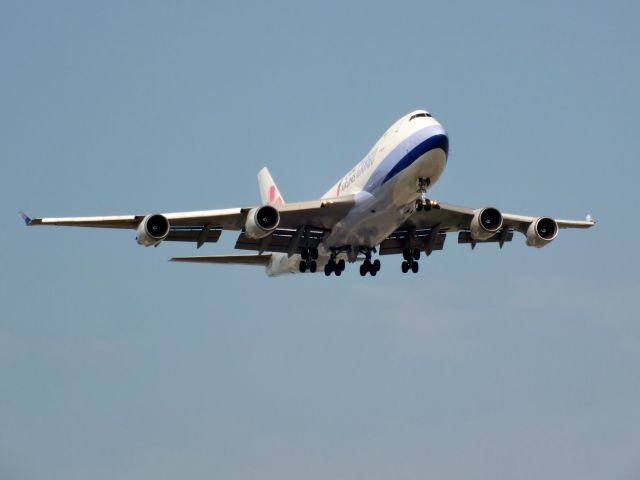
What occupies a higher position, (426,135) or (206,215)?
(426,135)

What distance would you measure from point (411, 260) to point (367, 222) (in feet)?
18.8

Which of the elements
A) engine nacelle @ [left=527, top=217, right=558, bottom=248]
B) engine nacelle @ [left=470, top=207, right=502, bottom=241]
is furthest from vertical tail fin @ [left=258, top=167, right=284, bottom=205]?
engine nacelle @ [left=527, top=217, right=558, bottom=248]

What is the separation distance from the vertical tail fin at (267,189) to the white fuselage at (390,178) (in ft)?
40.5

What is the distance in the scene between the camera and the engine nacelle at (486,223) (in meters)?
53.6

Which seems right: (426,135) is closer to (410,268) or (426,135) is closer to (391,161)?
(391,161)

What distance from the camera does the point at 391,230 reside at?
5184 centimetres

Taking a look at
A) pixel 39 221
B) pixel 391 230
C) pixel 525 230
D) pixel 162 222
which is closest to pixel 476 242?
pixel 525 230

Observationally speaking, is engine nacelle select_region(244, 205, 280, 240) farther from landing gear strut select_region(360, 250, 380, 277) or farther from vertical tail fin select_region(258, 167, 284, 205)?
vertical tail fin select_region(258, 167, 284, 205)

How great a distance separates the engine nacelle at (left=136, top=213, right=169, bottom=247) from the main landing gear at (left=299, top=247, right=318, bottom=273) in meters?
7.88

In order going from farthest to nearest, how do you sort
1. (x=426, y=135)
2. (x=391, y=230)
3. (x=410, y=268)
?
(x=410, y=268)
(x=391, y=230)
(x=426, y=135)

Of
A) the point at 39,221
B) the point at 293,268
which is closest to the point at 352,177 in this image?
the point at 293,268

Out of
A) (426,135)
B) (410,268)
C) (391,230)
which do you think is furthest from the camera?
(410,268)

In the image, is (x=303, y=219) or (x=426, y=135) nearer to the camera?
(x=426, y=135)

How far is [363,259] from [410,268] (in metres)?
2.17
